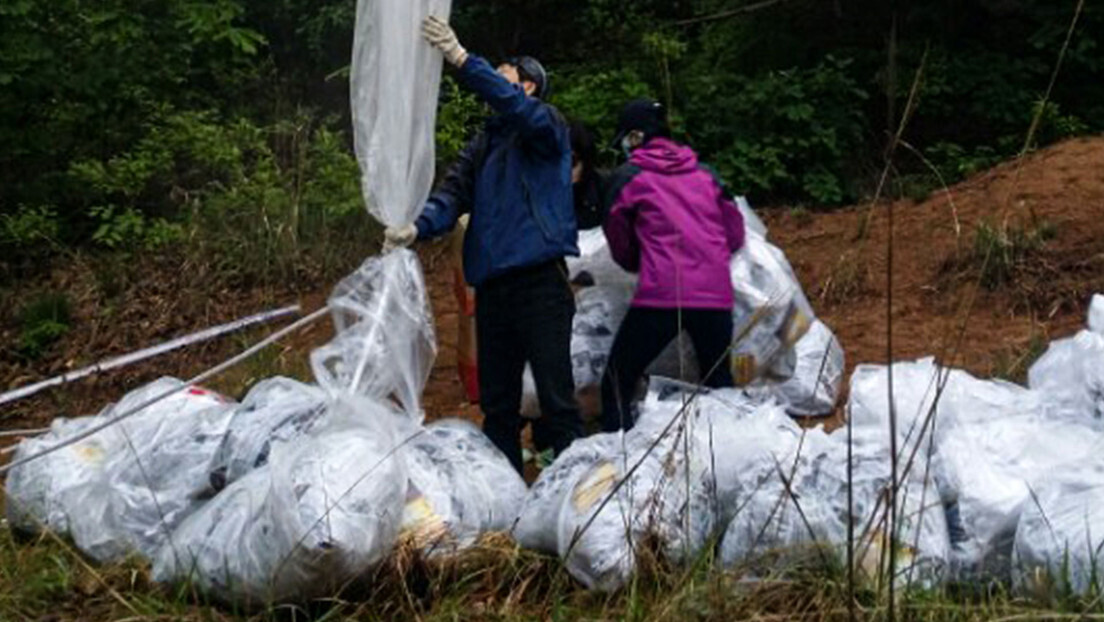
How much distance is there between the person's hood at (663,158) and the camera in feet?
21.6

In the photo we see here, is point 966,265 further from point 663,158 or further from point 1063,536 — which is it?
point 1063,536

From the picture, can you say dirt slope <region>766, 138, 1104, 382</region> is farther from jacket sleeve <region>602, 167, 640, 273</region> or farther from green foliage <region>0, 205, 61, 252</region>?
green foliage <region>0, 205, 61, 252</region>

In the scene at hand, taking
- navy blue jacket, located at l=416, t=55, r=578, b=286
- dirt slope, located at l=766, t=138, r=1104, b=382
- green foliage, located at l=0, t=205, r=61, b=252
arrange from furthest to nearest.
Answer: green foliage, located at l=0, t=205, r=61, b=252, dirt slope, located at l=766, t=138, r=1104, b=382, navy blue jacket, located at l=416, t=55, r=578, b=286

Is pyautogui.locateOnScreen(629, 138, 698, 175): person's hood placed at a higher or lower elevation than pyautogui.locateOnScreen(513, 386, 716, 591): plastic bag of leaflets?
higher

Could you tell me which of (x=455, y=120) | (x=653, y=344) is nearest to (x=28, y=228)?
(x=455, y=120)

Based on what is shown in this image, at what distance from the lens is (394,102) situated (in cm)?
580

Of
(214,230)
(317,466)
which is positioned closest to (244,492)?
(317,466)

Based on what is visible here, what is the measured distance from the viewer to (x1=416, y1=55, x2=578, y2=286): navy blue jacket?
5996mm

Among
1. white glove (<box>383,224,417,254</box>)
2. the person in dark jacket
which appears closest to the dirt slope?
the person in dark jacket

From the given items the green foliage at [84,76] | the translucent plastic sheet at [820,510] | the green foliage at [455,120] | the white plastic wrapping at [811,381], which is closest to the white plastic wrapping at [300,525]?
the translucent plastic sheet at [820,510]

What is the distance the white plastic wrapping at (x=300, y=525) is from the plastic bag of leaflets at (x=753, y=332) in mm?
1994

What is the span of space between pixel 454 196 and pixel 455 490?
133 centimetres

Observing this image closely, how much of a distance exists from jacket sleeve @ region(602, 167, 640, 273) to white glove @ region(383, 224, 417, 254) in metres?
0.96

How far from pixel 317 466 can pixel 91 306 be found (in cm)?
590
